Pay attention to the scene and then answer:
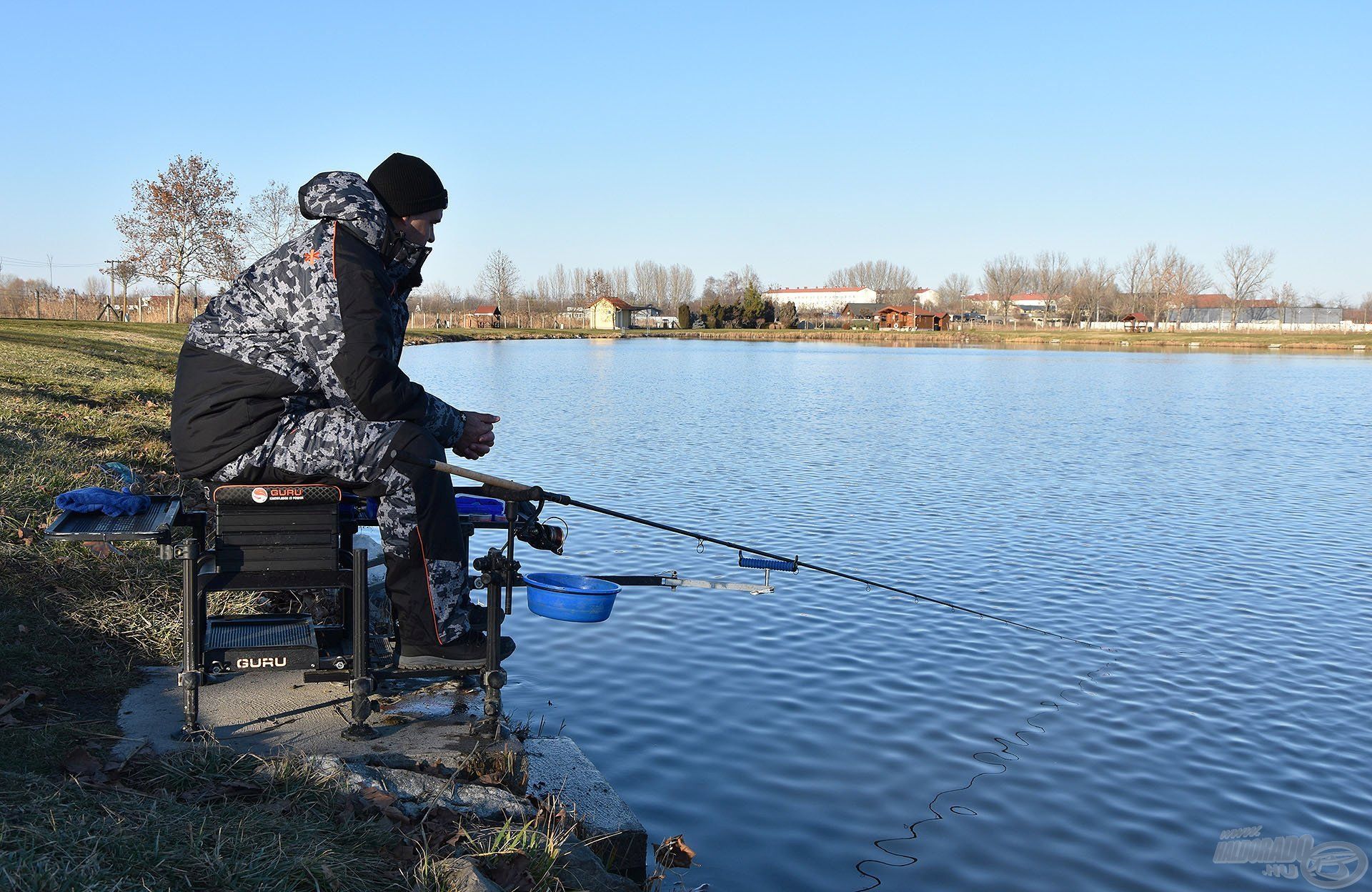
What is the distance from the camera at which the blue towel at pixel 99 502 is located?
4.02 metres

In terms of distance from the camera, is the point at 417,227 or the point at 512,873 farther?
the point at 417,227

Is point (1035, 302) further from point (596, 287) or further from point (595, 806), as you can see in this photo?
point (595, 806)

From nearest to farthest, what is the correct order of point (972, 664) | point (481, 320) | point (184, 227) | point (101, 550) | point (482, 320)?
point (101, 550), point (972, 664), point (184, 227), point (481, 320), point (482, 320)

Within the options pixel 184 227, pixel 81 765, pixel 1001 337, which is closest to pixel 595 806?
pixel 81 765

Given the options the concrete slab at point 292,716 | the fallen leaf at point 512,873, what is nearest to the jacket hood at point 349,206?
the concrete slab at point 292,716

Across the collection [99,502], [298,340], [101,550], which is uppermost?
[298,340]

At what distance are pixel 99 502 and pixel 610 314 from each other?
136m

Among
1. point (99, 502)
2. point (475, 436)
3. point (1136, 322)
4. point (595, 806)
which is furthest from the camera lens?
point (1136, 322)

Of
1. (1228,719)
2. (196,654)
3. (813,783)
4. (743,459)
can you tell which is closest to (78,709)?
(196,654)

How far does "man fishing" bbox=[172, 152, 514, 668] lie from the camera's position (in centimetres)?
411

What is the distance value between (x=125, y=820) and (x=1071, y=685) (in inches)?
225

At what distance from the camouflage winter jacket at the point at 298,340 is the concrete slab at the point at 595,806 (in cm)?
158

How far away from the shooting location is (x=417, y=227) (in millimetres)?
4480

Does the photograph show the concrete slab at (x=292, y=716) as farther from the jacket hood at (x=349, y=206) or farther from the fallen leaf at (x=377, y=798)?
the jacket hood at (x=349, y=206)
